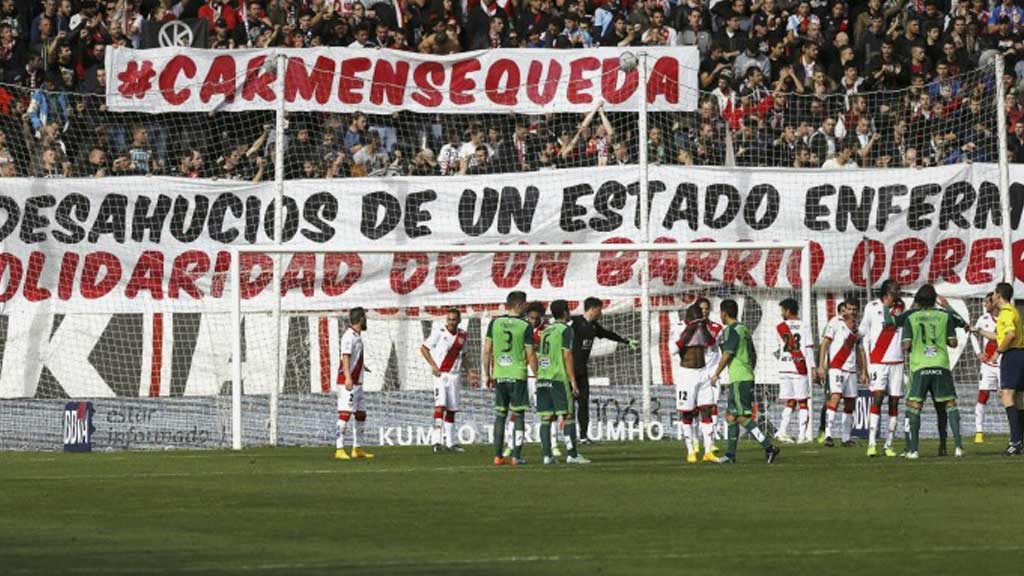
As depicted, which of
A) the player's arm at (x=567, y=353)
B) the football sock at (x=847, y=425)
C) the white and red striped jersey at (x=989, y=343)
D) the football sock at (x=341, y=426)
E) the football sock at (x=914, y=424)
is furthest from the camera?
the white and red striped jersey at (x=989, y=343)

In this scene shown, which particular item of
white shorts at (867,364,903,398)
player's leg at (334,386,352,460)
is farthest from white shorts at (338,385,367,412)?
white shorts at (867,364,903,398)

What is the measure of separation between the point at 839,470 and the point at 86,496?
8.23m

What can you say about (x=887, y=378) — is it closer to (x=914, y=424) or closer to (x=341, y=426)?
(x=914, y=424)

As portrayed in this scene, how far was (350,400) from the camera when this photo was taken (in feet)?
92.9

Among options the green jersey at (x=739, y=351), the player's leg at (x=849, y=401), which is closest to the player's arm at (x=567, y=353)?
the green jersey at (x=739, y=351)

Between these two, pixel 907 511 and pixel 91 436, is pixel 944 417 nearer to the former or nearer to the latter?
pixel 907 511

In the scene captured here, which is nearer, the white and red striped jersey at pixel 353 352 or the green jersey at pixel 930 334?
the green jersey at pixel 930 334

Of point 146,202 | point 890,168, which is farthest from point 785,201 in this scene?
point 146,202

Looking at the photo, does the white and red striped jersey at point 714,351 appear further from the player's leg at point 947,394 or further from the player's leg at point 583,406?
the player's leg at point 947,394

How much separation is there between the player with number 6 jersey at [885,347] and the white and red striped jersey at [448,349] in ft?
18.6

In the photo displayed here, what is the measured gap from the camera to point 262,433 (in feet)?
103

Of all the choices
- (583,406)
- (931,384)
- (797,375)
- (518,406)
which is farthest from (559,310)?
(797,375)

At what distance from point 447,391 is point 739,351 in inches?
240

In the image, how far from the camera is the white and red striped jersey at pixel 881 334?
28.3 m
